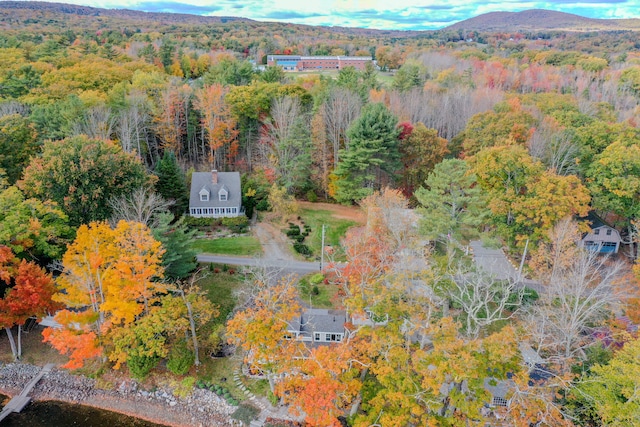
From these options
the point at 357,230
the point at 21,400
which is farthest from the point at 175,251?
the point at 357,230

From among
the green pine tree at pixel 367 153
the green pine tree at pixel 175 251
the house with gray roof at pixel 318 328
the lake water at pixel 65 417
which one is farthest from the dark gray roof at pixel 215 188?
the lake water at pixel 65 417

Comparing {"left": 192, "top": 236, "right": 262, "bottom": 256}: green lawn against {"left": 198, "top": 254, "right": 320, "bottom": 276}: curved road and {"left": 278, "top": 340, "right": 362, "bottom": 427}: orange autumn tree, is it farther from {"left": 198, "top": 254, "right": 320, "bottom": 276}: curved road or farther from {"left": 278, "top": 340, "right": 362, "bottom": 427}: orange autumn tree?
{"left": 278, "top": 340, "right": 362, "bottom": 427}: orange autumn tree

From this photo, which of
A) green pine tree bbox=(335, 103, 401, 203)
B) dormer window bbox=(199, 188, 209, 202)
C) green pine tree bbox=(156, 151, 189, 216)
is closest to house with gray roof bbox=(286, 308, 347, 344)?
green pine tree bbox=(335, 103, 401, 203)

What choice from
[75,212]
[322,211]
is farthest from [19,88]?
[322,211]

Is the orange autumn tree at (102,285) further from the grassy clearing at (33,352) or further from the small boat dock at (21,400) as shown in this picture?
the grassy clearing at (33,352)

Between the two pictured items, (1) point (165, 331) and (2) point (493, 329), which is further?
(2) point (493, 329)

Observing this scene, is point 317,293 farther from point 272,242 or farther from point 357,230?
point 357,230

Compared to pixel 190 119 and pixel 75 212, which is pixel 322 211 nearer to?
pixel 190 119
